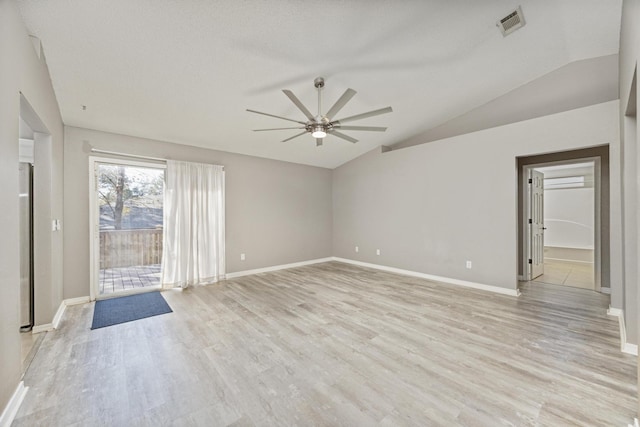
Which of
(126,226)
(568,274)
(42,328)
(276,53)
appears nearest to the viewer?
(276,53)

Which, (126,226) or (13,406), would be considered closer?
(13,406)

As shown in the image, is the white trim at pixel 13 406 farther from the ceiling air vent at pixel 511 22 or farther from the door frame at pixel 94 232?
the ceiling air vent at pixel 511 22

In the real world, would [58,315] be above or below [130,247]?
below

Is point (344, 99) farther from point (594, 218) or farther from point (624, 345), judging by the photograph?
point (594, 218)

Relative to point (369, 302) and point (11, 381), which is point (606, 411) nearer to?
point (369, 302)

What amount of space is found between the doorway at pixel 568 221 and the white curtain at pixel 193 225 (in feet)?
18.9

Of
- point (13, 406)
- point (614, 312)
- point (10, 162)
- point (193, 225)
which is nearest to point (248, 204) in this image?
point (193, 225)

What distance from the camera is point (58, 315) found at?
3.24 metres

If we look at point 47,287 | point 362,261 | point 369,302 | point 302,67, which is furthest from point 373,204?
point 47,287

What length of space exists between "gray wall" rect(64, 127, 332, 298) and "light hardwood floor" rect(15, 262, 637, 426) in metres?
1.28

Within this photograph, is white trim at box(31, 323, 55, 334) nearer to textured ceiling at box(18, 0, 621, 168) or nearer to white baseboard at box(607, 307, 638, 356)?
textured ceiling at box(18, 0, 621, 168)

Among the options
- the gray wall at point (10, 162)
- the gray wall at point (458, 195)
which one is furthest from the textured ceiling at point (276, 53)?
the gray wall at point (458, 195)

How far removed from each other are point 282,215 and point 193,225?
2021mm

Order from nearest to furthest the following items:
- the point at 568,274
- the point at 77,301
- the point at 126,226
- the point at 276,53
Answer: the point at 276,53
the point at 77,301
the point at 126,226
the point at 568,274
